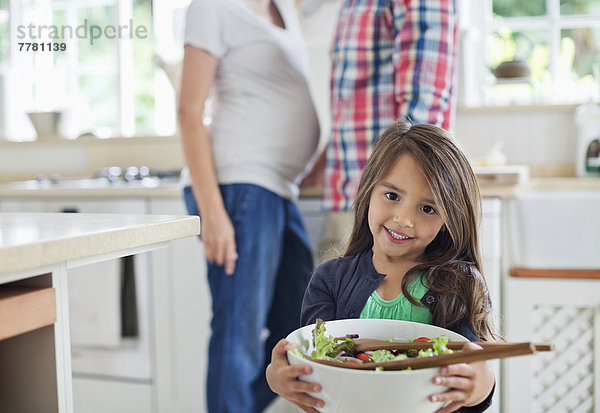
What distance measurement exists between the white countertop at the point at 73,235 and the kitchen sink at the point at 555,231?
3.63 ft

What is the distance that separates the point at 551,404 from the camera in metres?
1.72

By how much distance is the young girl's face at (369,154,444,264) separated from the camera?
0.94m

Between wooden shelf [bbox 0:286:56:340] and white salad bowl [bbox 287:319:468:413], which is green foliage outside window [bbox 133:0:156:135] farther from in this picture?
white salad bowl [bbox 287:319:468:413]

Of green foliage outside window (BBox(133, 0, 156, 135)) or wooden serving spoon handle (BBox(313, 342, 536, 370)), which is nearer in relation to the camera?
wooden serving spoon handle (BBox(313, 342, 536, 370))

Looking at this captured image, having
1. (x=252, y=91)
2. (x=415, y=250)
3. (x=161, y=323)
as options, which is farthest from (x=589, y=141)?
(x=161, y=323)

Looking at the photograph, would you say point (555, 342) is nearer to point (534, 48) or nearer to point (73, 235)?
point (534, 48)

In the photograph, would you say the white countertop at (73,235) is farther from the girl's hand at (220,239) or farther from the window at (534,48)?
the window at (534,48)

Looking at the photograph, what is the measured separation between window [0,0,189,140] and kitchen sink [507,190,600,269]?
1804 millimetres

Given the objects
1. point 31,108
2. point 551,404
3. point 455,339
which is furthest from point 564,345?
point 31,108

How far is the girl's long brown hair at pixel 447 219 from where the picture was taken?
0.92 metres

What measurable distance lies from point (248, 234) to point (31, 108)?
2195 millimetres

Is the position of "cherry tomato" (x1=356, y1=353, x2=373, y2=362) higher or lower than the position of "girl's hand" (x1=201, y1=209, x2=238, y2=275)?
lower

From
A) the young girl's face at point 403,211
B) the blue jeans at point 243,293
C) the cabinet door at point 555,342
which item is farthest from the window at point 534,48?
the young girl's face at point 403,211

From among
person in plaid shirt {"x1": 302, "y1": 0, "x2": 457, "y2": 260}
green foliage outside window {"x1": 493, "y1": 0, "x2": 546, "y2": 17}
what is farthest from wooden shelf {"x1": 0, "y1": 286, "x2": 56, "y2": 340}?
green foliage outside window {"x1": 493, "y1": 0, "x2": 546, "y2": 17}
